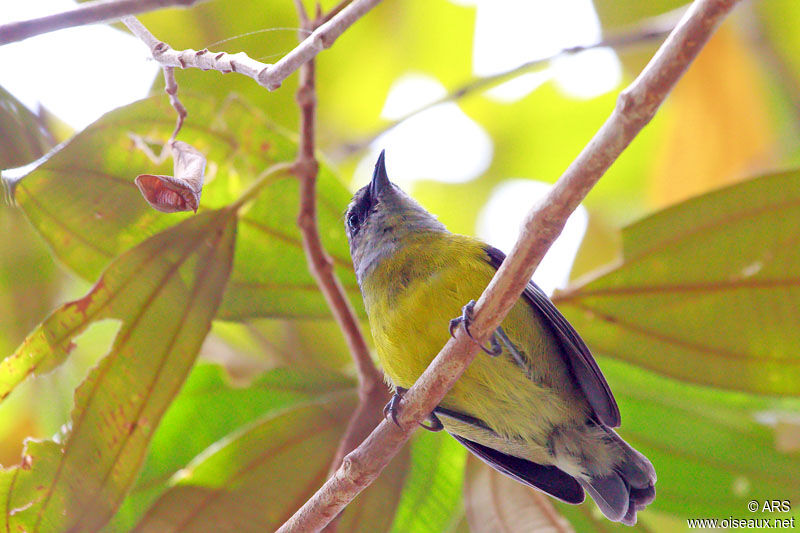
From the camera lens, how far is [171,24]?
2676 mm

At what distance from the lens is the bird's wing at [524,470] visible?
2.13 metres

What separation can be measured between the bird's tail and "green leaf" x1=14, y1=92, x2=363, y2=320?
920 millimetres

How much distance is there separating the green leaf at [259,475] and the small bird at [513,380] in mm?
359

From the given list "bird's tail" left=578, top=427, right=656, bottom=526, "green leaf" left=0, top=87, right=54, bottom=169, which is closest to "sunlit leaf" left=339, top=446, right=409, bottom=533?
"bird's tail" left=578, top=427, right=656, bottom=526

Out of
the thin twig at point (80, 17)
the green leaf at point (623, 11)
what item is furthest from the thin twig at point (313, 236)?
the green leaf at point (623, 11)

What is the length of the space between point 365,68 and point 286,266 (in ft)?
4.33

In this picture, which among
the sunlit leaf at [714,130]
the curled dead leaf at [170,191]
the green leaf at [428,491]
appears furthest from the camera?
the sunlit leaf at [714,130]

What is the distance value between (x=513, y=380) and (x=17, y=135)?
139 cm

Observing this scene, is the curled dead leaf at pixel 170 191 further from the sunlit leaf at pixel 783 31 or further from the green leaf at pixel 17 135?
the sunlit leaf at pixel 783 31

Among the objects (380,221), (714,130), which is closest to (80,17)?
(380,221)

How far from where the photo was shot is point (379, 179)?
254cm

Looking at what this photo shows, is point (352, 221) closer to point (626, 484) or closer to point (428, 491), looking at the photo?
point (428, 491)

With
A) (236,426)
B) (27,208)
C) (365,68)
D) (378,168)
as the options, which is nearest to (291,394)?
(236,426)

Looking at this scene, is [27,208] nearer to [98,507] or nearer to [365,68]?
[98,507]
